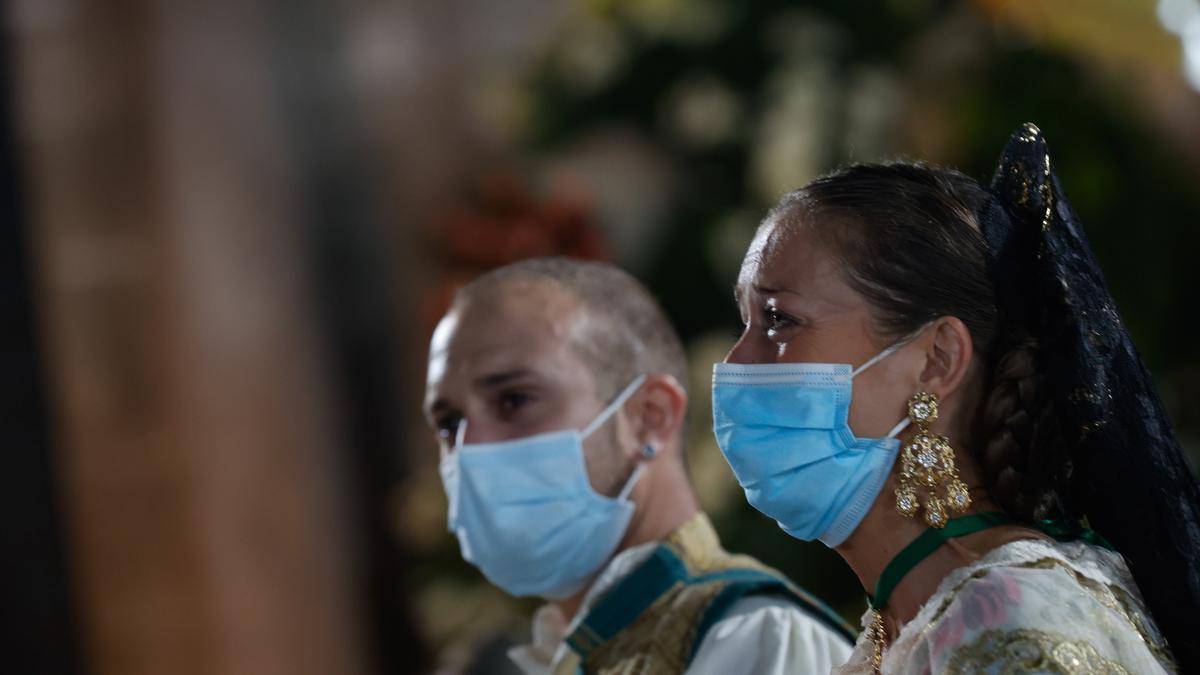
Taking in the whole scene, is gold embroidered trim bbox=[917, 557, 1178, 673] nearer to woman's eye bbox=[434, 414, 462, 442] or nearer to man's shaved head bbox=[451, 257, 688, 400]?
man's shaved head bbox=[451, 257, 688, 400]

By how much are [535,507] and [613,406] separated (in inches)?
10.2

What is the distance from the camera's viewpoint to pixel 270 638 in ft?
18.9

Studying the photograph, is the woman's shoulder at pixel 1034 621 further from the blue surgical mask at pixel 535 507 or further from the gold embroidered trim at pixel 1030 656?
the blue surgical mask at pixel 535 507

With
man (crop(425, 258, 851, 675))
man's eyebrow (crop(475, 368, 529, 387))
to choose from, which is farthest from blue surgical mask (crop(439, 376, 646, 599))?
man's eyebrow (crop(475, 368, 529, 387))

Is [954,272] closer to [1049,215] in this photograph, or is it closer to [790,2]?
[1049,215]

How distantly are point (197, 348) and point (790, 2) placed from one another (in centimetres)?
263

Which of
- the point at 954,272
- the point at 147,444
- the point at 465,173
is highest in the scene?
the point at 954,272

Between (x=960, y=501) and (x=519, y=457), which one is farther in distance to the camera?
(x=519, y=457)

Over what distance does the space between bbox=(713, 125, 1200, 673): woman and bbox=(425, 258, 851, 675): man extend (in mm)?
616

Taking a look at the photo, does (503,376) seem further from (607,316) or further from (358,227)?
(358,227)

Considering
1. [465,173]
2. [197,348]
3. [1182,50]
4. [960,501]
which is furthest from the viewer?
[465,173]

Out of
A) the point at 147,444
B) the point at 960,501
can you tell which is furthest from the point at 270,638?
the point at 960,501

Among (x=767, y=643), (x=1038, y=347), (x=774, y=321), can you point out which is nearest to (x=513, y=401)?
(x=767, y=643)

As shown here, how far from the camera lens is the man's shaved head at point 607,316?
2871mm
